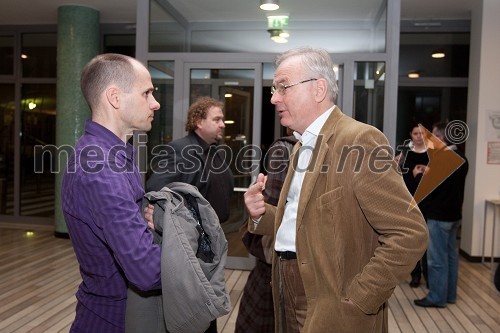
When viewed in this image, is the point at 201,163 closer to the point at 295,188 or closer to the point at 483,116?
the point at 295,188

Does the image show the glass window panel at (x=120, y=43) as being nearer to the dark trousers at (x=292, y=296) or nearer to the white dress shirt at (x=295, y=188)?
the white dress shirt at (x=295, y=188)

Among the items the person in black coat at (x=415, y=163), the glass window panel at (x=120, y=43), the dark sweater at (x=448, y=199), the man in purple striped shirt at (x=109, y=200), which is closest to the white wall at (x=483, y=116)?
the person in black coat at (x=415, y=163)

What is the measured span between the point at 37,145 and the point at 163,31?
14.3ft

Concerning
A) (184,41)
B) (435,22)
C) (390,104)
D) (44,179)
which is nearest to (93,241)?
(390,104)

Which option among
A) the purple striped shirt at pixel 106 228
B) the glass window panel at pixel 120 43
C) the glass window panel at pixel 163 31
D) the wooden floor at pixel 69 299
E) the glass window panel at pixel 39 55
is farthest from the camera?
the glass window panel at pixel 39 55

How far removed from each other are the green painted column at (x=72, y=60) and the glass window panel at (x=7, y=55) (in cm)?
178

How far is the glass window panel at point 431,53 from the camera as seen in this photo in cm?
745

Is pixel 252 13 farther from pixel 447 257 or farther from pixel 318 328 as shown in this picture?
pixel 318 328

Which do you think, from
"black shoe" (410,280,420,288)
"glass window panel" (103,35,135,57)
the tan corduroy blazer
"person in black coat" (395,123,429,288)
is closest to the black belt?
the tan corduroy blazer

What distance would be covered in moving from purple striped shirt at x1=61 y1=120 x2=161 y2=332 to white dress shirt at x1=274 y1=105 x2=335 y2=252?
23.5 inches

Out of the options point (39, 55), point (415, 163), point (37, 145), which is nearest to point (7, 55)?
point (39, 55)

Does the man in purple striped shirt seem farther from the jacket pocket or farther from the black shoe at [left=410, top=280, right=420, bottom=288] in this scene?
the black shoe at [left=410, top=280, right=420, bottom=288]

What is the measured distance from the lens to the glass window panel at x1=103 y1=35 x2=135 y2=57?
8.16m

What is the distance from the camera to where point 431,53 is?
7.55m
